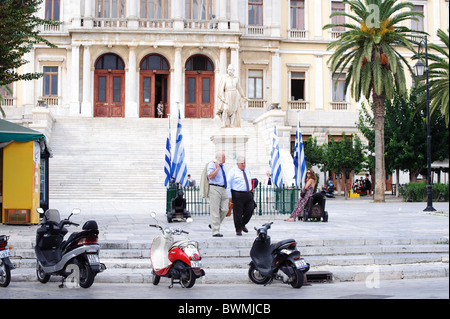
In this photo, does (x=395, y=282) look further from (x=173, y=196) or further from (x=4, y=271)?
(x=173, y=196)

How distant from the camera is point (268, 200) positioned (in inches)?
739

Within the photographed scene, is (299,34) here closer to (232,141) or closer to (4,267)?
(232,141)

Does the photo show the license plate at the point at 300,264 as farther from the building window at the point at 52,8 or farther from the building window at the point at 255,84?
the building window at the point at 52,8

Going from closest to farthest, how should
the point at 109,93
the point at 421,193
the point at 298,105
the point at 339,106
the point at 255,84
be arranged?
1. the point at 421,193
2. the point at 109,93
3. the point at 255,84
4. the point at 298,105
5. the point at 339,106

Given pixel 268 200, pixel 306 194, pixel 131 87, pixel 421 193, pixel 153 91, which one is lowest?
pixel 421 193

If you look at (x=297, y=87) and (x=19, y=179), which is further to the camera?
(x=297, y=87)

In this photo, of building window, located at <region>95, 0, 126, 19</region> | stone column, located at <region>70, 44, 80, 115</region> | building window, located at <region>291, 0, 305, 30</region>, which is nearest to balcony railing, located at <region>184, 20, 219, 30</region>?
building window, located at <region>95, 0, 126, 19</region>

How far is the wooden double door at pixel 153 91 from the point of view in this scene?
41.4m

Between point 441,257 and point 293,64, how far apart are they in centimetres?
3356

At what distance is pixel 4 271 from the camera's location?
930cm

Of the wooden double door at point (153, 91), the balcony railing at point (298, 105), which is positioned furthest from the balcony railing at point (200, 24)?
the balcony railing at point (298, 105)

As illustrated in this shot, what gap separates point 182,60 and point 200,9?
3750mm

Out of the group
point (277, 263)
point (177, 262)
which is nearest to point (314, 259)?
point (277, 263)

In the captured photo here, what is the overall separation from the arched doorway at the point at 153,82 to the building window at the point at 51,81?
18.8 feet
